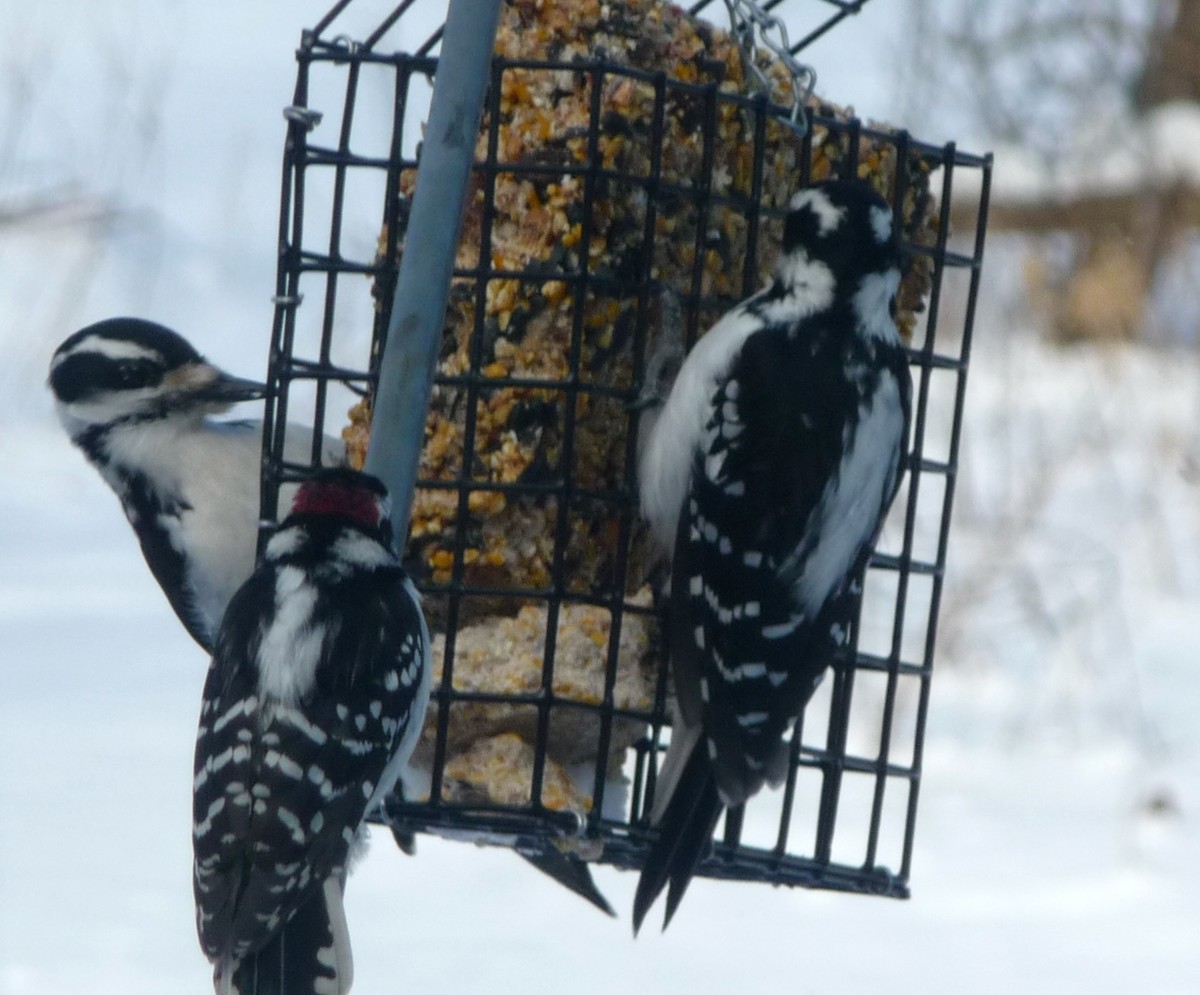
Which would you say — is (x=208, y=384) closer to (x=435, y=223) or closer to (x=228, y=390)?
(x=228, y=390)

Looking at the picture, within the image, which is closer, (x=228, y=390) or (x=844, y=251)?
(x=844, y=251)

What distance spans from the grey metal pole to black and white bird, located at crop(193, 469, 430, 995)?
27 centimetres

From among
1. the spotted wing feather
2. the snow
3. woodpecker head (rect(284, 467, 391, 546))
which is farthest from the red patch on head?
the snow

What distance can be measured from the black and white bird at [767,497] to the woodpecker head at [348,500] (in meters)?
0.44

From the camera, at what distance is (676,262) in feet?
8.79

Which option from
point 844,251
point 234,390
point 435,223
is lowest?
point 234,390

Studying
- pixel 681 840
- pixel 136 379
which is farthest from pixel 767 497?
pixel 136 379

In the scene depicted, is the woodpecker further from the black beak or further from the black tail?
the black tail

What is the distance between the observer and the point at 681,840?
2.54 metres

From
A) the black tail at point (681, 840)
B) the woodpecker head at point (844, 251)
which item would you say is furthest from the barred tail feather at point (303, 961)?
the woodpecker head at point (844, 251)

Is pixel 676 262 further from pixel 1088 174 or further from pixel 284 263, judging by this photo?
pixel 1088 174

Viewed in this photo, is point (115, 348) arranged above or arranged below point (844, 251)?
below

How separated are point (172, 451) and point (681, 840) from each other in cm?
101

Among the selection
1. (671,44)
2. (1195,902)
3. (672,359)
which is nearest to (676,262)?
(672,359)
